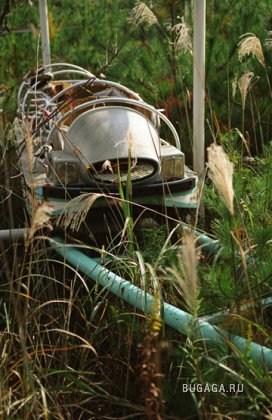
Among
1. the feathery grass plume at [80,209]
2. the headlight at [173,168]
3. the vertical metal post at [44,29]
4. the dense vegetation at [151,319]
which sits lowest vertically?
the dense vegetation at [151,319]

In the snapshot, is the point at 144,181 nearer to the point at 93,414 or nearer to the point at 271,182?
the point at 271,182

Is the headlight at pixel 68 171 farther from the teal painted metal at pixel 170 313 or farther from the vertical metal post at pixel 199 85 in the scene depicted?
the vertical metal post at pixel 199 85

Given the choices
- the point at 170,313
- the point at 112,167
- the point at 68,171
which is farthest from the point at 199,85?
the point at 170,313

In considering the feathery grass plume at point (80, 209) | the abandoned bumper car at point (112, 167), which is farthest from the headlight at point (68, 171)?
the feathery grass plume at point (80, 209)

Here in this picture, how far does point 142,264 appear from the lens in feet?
8.55

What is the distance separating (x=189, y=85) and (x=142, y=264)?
2212 mm

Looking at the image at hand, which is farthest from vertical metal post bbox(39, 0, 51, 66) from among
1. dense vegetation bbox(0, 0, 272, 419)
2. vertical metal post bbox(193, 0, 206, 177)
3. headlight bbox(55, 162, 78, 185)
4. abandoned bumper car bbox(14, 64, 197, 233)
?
headlight bbox(55, 162, 78, 185)

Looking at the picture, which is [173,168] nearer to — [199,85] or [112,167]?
[112,167]

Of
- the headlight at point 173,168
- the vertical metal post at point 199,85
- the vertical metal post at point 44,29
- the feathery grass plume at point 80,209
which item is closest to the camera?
the feathery grass plume at point 80,209

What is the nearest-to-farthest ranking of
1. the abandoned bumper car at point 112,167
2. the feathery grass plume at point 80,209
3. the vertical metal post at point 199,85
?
the feathery grass plume at point 80,209 → the abandoned bumper car at point 112,167 → the vertical metal post at point 199,85

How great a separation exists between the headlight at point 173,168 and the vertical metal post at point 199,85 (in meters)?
0.28

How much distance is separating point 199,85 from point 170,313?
59.3 inches

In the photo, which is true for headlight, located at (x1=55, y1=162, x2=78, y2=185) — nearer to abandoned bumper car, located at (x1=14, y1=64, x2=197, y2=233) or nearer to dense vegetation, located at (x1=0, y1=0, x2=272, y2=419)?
abandoned bumper car, located at (x1=14, y1=64, x2=197, y2=233)

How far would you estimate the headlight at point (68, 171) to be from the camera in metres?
3.28
